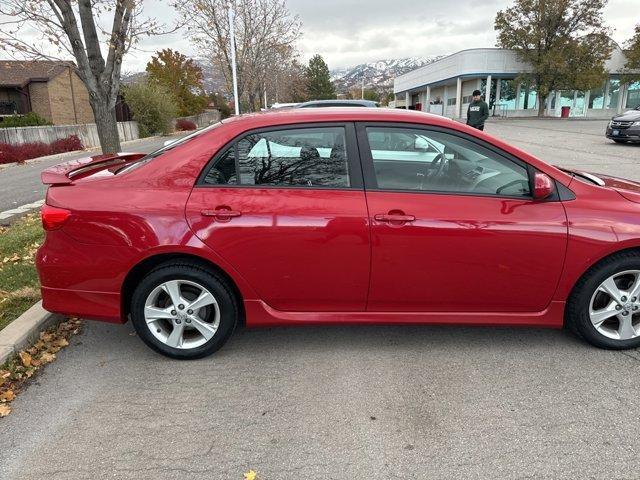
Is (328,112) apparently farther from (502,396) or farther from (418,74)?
(418,74)

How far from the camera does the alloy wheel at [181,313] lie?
10.5ft

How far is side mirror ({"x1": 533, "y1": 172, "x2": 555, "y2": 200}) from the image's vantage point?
3.04 meters

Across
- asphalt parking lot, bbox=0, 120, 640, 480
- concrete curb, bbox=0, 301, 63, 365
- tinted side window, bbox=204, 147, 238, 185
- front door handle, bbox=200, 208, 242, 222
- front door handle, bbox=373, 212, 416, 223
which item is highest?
tinted side window, bbox=204, 147, 238, 185

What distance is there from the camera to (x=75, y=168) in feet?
11.8

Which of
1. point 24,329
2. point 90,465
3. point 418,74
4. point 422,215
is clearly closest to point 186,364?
point 90,465

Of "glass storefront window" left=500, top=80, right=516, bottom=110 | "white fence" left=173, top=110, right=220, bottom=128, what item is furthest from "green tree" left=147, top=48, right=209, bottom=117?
"glass storefront window" left=500, top=80, right=516, bottom=110

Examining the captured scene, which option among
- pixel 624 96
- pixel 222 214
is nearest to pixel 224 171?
pixel 222 214

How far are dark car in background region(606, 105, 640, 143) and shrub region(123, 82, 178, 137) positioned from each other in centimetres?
2788

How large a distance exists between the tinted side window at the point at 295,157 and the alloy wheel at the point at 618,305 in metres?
1.92

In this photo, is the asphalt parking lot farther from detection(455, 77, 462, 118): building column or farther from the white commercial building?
detection(455, 77, 462, 118): building column

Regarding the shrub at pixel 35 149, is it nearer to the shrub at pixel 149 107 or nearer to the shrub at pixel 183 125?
the shrub at pixel 149 107

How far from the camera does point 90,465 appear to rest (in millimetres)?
2375

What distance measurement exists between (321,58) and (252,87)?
6137 cm

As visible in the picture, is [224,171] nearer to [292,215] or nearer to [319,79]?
[292,215]
